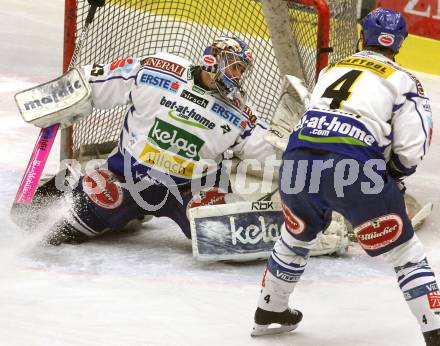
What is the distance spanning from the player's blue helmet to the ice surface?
1022mm

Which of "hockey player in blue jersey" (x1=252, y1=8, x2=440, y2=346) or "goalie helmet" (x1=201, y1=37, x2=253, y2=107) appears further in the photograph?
"goalie helmet" (x1=201, y1=37, x2=253, y2=107)

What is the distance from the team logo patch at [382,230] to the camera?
339cm

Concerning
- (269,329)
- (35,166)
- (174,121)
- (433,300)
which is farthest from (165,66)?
(433,300)

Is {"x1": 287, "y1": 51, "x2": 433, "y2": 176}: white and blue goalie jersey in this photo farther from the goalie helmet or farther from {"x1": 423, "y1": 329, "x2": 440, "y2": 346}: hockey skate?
the goalie helmet

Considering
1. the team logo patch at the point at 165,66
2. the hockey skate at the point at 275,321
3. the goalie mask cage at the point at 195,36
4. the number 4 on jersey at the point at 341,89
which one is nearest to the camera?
the number 4 on jersey at the point at 341,89

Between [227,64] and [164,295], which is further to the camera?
[227,64]

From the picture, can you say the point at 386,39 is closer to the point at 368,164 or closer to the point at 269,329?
the point at 368,164

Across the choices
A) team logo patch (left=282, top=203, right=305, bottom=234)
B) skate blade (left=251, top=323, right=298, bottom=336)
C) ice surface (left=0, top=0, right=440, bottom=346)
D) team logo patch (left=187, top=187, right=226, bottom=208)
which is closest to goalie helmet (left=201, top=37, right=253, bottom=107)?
team logo patch (left=187, top=187, right=226, bottom=208)

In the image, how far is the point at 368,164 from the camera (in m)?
3.38

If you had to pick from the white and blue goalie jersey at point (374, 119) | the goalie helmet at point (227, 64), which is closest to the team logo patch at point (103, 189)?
the goalie helmet at point (227, 64)

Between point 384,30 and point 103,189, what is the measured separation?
1495mm

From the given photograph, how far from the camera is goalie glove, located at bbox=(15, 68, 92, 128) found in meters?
4.54

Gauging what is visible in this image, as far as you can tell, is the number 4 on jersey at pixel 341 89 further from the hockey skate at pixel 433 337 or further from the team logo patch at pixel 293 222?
the hockey skate at pixel 433 337

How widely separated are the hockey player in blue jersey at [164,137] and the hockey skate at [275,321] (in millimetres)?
905
